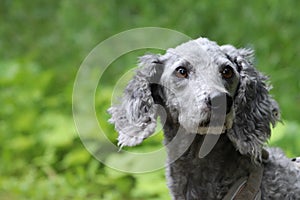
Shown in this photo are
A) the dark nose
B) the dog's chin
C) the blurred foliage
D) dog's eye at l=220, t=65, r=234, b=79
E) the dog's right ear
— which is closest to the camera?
the dark nose

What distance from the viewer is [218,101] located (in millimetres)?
3814

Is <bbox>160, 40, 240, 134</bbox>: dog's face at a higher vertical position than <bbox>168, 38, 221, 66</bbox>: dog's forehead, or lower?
lower

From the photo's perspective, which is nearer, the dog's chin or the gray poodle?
the dog's chin

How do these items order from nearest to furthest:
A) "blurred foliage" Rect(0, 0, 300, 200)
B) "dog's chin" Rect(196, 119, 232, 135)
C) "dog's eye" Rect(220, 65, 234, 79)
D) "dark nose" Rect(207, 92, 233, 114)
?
"dark nose" Rect(207, 92, 233, 114)
"dog's chin" Rect(196, 119, 232, 135)
"dog's eye" Rect(220, 65, 234, 79)
"blurred foliage" Rect(0, 0, 300, 200)

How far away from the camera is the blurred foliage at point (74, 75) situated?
698 cm

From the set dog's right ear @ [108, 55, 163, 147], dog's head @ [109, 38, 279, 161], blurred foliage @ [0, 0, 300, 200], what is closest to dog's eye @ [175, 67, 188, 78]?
dog's head @ [109, 38, 279, 161]

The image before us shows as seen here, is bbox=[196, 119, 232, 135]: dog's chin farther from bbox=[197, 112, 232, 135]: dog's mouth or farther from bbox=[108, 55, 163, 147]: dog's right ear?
bbox=[108, 55, 163, 147]: dog's right ear

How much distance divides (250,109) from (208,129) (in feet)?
1.21

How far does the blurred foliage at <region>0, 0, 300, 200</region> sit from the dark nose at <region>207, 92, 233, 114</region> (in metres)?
2.57

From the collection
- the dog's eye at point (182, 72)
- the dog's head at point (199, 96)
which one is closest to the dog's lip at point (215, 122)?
the dog's head at point (199, 96)

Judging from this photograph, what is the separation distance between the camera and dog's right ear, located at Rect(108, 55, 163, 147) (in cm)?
417

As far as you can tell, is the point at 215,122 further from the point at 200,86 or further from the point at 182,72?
the point at 182,72

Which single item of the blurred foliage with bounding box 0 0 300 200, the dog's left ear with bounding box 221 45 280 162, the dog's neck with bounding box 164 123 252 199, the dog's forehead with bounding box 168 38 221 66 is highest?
the blurred foliage with bounding box 0 0 300 200

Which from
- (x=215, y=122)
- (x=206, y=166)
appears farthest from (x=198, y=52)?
(x=206, y=166)
